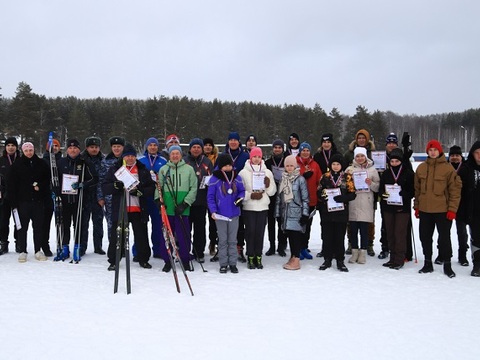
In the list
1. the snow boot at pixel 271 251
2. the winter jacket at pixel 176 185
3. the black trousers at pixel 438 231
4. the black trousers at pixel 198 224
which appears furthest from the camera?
the snow boot at pixel 271 251

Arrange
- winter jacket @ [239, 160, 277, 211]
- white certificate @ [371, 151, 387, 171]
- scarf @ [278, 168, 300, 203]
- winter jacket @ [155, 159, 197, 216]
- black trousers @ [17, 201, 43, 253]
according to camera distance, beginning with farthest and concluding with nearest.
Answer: white certificate @ [371, 151, 387, 171]
black trousers @ [17, 201, 43, 253]
scarf @ [278, 168, 300, 203]
winter jacket @ [239, 160, 277, 211]
winter jacket @ [155, 159, 197, 216]

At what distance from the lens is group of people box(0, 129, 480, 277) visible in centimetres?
632

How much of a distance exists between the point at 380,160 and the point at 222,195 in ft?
10.5

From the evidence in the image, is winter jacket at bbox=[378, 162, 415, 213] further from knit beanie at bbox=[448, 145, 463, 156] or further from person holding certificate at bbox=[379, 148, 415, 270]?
→ knit beanie at bbox=[448, 145, 463, 156]

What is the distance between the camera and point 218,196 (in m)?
6.41

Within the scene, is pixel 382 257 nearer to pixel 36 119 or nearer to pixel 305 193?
pixel 305 193

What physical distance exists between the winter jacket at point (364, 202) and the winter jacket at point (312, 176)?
0.61 metres

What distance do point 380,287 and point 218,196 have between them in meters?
2.80

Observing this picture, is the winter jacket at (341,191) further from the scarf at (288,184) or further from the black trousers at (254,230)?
the black trousers at (254,230)

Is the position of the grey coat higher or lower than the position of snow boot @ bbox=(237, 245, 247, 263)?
higher

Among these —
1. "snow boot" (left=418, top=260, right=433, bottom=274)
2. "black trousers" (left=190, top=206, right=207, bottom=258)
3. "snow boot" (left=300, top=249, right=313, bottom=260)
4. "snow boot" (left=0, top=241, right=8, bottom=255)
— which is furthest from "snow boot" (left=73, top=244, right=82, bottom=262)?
"snow boot" (left=418, top=260, right=433, bottom=274)

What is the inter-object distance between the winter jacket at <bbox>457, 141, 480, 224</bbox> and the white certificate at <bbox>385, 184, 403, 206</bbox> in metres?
1.00

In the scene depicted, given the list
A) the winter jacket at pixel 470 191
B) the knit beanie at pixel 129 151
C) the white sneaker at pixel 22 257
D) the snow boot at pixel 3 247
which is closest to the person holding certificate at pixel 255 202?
the knit beanie at pixel 129 151

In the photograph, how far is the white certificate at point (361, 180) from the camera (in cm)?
680
